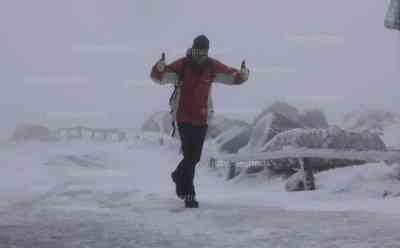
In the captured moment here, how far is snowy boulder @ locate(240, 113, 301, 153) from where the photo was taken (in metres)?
11.7

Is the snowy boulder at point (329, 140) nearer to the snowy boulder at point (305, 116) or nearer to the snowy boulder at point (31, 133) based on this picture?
the snowy boulder at point (305, 116)

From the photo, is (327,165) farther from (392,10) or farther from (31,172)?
(31,172)

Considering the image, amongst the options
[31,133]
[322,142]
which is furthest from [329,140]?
[31,133]

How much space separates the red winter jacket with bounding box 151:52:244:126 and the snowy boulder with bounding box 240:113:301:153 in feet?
21.2

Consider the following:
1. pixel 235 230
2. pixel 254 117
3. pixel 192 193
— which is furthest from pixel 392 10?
pixel 254 117

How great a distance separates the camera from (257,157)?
8.23 metres

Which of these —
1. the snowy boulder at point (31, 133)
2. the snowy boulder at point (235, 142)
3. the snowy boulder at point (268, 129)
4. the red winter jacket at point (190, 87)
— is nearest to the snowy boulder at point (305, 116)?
the snowy boulder at point (235, 142)

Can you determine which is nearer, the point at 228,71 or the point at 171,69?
the point at 171,69


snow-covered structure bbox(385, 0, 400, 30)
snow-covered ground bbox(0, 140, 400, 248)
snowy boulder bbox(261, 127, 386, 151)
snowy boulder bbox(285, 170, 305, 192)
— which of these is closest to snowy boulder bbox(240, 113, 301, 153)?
snowy boulder bbox(261, 127, 386, 151)

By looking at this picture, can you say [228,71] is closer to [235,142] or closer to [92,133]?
[235,142]

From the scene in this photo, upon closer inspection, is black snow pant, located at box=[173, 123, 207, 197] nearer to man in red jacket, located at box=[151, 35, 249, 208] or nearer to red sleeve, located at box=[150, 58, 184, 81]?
man in red jacket, located at box=[151, 35, 249, 208]

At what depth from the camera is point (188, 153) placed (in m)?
5.37

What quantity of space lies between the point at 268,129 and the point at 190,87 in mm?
6733

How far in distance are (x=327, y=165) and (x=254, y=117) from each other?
40.6 ft
